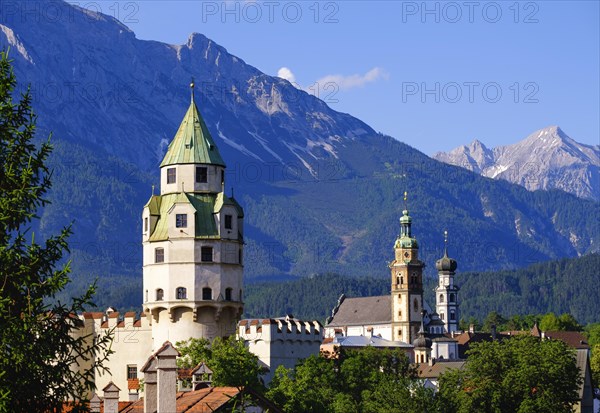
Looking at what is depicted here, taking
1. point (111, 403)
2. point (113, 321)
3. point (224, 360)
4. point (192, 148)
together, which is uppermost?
point (192, 148)

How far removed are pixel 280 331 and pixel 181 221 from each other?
19240mm

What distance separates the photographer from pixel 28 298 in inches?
1793

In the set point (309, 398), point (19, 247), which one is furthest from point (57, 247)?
point (309, 398)

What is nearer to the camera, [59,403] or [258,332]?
[59,403]

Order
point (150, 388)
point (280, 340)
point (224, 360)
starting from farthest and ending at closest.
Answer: point (280, 340), point (224, 360), point (150, 388)

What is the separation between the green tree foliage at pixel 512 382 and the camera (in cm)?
12500

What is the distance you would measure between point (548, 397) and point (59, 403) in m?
87.0

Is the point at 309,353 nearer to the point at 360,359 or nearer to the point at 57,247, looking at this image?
the point at 360,359

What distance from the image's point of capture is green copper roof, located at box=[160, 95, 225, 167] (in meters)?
109

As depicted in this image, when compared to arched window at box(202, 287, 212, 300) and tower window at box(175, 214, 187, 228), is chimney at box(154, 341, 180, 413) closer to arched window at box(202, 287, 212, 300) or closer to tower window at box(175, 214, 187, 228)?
arched window at box(202, 287, 212, 300)

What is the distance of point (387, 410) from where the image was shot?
381 feet

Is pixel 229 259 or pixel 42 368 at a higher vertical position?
pixel 229 259

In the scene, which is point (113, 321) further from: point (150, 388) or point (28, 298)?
point (28, 298)

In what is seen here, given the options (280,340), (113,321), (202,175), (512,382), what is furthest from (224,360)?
(512,382)
